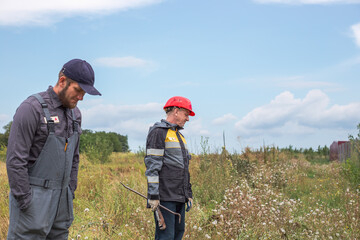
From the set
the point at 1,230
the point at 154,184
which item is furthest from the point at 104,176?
the point at 154,184

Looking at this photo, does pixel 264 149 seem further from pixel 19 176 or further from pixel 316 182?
pixel 19 176

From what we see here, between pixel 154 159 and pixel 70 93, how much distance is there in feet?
4.09

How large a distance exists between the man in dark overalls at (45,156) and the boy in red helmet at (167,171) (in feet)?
3.08

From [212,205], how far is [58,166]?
509cm

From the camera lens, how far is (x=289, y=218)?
696cm

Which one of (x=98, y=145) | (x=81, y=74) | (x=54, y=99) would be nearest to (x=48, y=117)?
(x=54, y=99)

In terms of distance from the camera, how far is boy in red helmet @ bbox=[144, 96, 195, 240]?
13.9 ft

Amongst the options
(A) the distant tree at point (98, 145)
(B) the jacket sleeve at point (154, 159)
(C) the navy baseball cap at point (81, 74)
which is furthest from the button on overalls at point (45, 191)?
(A) the distant tree at point (98, 145)

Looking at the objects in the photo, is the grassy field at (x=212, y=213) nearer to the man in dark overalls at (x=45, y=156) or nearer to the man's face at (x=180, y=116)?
the man's face at (x=180, y=116)

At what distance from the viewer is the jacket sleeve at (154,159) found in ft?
13.7

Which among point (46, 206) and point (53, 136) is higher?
point (53, 136)

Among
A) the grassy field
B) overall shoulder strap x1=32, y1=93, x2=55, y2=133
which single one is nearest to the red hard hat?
overall shoulder strap x1=32, y1=93, x2=55, y2=133

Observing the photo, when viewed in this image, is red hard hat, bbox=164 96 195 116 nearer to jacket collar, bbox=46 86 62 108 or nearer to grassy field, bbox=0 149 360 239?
jacket collar, bbox=46 86 62 108

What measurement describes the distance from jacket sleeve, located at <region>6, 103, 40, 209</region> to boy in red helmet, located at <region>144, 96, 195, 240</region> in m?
1.36
